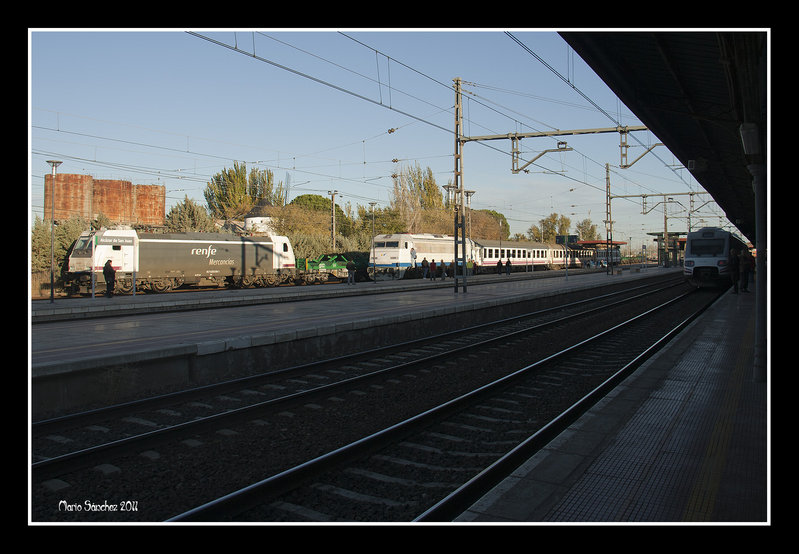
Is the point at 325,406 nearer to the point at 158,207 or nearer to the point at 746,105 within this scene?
the point at 746,105

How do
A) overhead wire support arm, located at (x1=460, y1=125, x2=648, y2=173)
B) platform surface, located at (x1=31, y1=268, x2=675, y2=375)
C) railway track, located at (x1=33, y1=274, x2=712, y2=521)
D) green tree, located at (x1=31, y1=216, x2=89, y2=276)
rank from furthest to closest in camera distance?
green tree, located at (x1=31, y1=216, x2=89, y2=276)
overhead wire support arm, located at (x1=460, y1=125, x2=648, y2=173)
platform surface, located at (x1=31, y1=268, x2=675, y2=375)
railway track, located at (x1=33, y1=274, x2=712, y2=521)

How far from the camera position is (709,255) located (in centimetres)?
2653

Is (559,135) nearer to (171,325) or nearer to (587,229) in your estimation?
(171,325)

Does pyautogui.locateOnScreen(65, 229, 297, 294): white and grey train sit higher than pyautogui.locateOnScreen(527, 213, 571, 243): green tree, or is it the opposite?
pyautogui.locateOnScreen(527, 213, 571, 243): green tree

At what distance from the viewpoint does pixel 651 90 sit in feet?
35.0

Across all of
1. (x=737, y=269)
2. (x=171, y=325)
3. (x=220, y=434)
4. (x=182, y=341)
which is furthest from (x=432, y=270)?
(x=220, y=434)

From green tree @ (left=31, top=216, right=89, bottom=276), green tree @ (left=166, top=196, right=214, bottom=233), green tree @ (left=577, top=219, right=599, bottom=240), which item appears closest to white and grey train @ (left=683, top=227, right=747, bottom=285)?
green tree @ (left=31, top=216, right=89, bottom=276)

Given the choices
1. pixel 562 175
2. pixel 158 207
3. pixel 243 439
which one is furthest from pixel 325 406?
pixel 158 207

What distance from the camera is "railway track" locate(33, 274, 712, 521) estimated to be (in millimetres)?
4402

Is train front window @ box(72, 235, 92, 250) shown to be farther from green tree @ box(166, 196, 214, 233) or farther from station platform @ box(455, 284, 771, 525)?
station platform @ box(455, 284, 771, 525)

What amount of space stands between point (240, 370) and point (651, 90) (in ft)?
31.1

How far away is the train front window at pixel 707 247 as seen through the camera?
2598cm

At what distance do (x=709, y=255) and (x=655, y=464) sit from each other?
84.8 ft

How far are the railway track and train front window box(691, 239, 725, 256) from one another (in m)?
21.3
